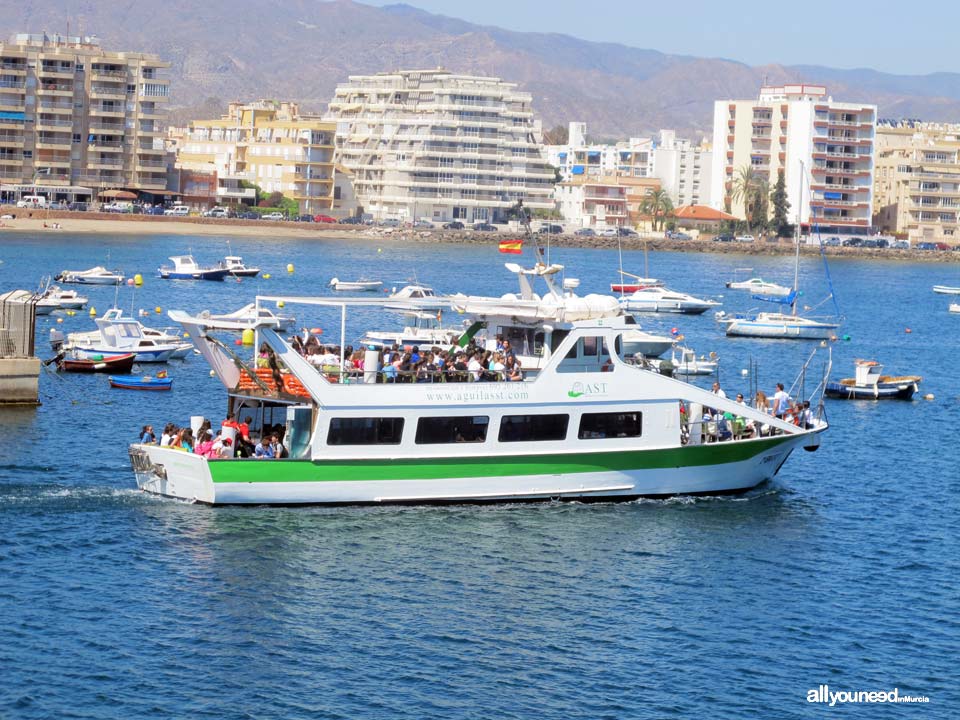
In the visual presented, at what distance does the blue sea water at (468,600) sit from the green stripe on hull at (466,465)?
3.27 feet

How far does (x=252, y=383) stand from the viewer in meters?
40.2

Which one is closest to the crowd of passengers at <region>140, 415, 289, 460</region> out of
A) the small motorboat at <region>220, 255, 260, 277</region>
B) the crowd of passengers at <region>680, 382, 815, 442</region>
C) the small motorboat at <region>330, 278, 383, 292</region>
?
the crowd of passengers at <region>680, 382, 815, 442</region>

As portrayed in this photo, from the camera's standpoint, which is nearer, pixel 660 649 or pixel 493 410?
pixel 660 649

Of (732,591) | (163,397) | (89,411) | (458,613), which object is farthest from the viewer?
(163,397)

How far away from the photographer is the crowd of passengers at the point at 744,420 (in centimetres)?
4228

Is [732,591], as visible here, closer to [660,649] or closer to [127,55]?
[660,649]

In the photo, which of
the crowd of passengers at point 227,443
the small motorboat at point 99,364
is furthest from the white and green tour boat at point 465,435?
the small motorboat at point 99,364

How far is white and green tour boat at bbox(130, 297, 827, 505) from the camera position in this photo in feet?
128

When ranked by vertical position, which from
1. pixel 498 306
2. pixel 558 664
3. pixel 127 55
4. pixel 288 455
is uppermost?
pixel 127 55

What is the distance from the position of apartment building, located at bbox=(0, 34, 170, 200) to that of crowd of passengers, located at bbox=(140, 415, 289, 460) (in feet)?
485

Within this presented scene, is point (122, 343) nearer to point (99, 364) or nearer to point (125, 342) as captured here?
point (125, 342)

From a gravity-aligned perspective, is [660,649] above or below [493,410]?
below

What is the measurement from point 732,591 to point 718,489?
26.7 feet

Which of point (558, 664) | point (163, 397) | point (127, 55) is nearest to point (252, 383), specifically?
point (558, 664)
